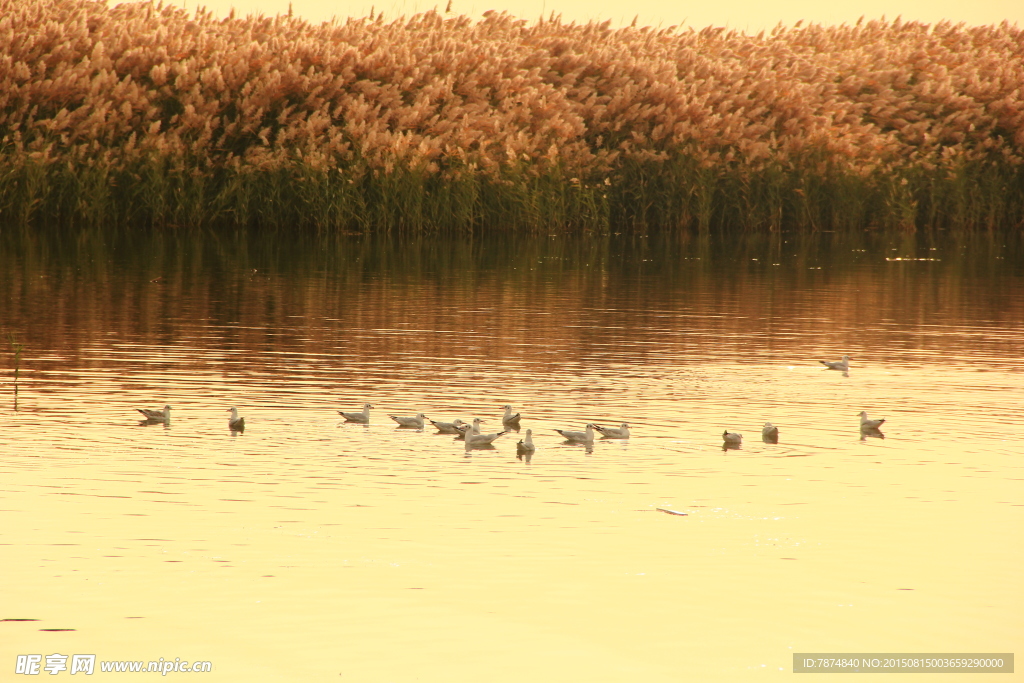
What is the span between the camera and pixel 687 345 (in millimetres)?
13406

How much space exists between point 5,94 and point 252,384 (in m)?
18.9

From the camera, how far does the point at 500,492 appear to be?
7.47 m

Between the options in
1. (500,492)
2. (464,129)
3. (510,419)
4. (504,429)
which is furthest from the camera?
(464,129)

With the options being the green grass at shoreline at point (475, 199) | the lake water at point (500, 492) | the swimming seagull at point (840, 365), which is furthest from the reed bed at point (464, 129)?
the swimming seagull at point (840, 365)

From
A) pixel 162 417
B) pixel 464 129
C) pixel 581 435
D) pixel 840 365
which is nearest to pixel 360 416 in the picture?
pixel 162 417

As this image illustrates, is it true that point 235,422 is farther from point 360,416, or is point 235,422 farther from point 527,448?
point 527,448

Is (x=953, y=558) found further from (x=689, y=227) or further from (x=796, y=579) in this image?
(x=689, y=227)

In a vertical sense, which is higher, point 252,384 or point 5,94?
point 5,94

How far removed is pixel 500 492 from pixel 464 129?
22380 mm

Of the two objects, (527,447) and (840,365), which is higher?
(840,365)

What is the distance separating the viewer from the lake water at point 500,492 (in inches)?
208

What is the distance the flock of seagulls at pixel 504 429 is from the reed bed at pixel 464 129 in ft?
61.0

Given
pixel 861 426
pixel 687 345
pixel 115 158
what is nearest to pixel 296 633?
pixel 861 426

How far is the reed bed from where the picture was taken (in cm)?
2789
